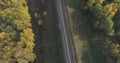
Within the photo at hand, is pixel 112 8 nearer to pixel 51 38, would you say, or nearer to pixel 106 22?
pixel 106 22

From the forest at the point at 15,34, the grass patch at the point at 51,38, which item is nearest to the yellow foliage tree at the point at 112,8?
the grass patch at the point at 51,38

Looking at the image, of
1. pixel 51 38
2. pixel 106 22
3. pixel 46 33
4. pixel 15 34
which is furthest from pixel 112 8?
pixel 15 34

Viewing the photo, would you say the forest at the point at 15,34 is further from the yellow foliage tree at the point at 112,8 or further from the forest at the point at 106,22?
the yellow foliage tree at the point at 112,8

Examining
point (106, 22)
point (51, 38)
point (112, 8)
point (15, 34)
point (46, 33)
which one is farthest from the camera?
point (46, 33)

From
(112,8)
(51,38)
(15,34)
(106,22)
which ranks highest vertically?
(112,8)

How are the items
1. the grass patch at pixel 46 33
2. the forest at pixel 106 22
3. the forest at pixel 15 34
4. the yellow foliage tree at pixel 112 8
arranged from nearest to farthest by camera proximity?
the forest at pixel 15 34 → the forest at pixel 106 22 → the yellow foliage tree at pixel 112 8 → the grass patch at pixel 46 33

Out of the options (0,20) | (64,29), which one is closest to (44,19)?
(64,29)

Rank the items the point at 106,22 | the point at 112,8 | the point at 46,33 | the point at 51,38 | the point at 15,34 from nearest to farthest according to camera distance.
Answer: the point at 106,22 → the point at 15,34 → the point at 112,8 → the point at 51,38 → the point at 46,33

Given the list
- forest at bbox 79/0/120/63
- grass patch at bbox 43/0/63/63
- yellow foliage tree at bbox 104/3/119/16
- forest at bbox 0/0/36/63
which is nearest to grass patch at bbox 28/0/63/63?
grass patch at bbox 43/0/63/63
